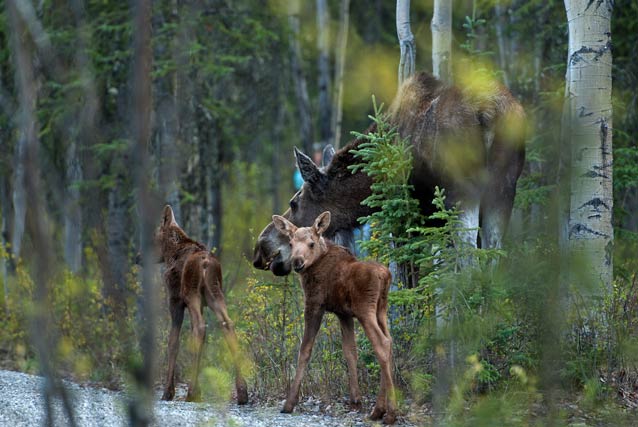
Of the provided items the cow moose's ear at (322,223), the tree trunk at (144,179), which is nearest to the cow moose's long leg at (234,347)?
the cow moose's ear at (322,223)

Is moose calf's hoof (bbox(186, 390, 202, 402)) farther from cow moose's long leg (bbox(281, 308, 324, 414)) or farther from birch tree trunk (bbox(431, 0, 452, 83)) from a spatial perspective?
birch tree trunk (bbox(431, 0, 452, 83))

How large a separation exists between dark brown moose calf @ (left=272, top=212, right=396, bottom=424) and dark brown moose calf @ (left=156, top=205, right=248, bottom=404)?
0.80 m

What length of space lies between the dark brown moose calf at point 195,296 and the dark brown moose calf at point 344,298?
803 mm

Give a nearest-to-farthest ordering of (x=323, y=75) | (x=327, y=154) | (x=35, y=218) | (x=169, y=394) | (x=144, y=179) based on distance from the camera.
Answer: (x=144, y=179) < (x=35, y=218) < (x=169, y=394) < (x=327, y=154) < (x=323, y=75)

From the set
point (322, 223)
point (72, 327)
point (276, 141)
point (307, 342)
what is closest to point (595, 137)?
point (322, 223)

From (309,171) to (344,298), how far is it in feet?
10.7

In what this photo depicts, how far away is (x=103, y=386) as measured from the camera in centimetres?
1098

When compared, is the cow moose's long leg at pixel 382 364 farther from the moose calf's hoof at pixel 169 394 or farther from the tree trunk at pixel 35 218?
the tree trunk at pixel 35 218

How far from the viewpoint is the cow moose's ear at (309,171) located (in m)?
10.9

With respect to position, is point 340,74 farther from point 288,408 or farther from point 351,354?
point 288,408

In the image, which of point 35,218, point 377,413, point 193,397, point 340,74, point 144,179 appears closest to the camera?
point 144,179

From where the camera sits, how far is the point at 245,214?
25.6 m

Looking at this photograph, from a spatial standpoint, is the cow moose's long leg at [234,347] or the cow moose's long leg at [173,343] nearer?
the cow moose's long leg at [234,347]

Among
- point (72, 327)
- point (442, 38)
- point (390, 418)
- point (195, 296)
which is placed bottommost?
point (390, 418)
